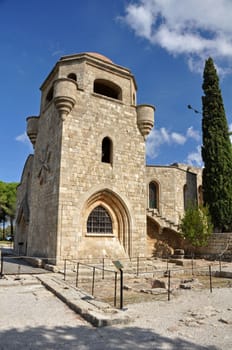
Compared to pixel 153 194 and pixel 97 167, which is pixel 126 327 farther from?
pixel 153 194

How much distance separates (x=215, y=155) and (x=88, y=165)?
12.0 m

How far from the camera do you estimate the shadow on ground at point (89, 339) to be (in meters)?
4.50

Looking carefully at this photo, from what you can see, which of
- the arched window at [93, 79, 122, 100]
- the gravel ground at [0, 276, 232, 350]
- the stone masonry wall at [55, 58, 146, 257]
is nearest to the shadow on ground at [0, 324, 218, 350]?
the gravel ground at [0, 276, 232, 350]

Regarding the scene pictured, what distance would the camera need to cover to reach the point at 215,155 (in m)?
22.1

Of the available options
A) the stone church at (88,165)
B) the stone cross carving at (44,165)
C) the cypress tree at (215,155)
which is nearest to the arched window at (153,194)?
the cypress tree at (215,155)

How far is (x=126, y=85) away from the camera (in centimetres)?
1730

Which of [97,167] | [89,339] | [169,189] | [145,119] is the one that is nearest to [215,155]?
[169,189]

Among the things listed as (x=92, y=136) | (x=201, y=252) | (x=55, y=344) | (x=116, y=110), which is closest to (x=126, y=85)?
(x=116, y=110)

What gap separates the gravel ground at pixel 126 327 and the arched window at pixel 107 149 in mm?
9334

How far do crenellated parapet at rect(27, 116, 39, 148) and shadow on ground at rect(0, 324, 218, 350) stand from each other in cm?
1481

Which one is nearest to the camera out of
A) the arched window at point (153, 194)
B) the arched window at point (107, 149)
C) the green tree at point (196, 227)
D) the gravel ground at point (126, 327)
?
the gravel ground at point (126, 327)

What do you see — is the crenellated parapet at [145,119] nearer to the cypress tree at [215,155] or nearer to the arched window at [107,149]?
the arched window at [107,149]

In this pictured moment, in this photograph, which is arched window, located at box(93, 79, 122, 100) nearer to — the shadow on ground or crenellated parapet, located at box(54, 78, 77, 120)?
crenellated parapet, located at box(54, 78, 77, 120)

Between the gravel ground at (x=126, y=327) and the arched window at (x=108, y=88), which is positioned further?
the arched window at (x=108, y=88)
